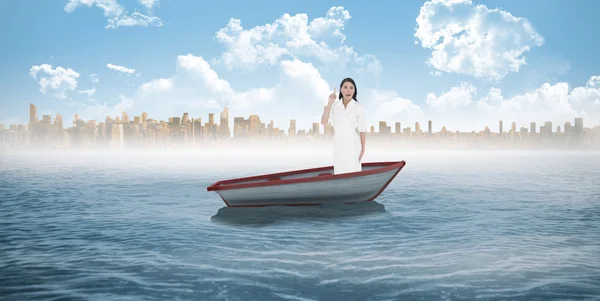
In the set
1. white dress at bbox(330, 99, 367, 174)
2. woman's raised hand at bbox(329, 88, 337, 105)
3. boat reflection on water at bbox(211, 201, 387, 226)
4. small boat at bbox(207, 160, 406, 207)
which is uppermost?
woman's raised hand at bbox(329, 88, 337, 105)

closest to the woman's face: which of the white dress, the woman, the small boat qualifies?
the woman

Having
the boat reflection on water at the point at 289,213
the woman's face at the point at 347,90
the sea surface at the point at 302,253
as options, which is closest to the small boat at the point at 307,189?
the boat reflection on water at the point at 289,213

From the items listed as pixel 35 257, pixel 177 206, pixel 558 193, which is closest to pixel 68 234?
pixel 35 257

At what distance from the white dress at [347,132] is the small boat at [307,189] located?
50 cm

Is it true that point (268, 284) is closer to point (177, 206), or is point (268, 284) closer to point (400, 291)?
point (400, 291)

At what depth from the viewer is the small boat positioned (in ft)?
56.4

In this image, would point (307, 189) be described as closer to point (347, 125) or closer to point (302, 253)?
point (347, 125)

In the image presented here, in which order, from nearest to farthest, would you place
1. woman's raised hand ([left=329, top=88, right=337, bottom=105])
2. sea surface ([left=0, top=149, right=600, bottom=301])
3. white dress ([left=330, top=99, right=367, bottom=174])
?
1. sea surface ([left=0, top=149, right=600, bottom=301])
2. woman's raised hand ([left=329, top=88, right=337, bottom=105])
3. white dress ([left=330, top=99, right=367, bottom=174])

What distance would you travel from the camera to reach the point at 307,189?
57.3 feet

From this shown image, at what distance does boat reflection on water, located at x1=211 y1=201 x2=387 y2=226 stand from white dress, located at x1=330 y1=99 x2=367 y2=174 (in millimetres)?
1490

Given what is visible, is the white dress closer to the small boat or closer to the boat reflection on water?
the small boat

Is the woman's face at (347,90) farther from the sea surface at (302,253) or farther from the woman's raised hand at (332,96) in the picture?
the sea surface at (302,253)

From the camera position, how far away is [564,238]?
43.4 feet

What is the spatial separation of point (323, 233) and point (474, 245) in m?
3.80
